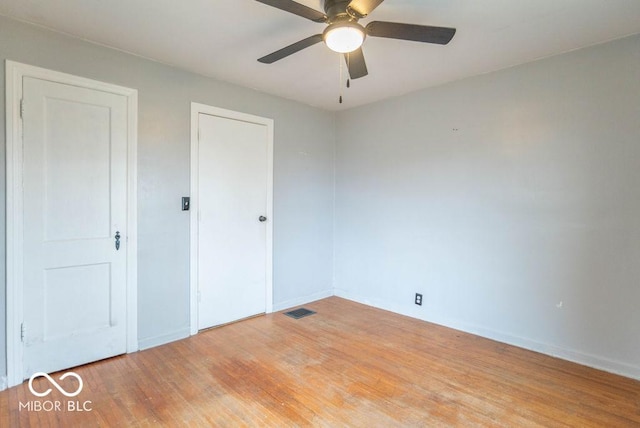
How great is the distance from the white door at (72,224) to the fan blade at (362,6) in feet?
6.58

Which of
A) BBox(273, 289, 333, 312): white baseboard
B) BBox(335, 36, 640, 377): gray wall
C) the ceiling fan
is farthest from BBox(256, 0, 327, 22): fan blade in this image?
BBox(273, 289, 333, 312): white baseboard

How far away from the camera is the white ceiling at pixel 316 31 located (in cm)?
200

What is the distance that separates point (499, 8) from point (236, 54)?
74.3 inches

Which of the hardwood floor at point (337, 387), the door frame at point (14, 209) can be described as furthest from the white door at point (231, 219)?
the door frame at point (14, 209)

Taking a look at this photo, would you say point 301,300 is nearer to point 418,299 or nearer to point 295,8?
point 418,299

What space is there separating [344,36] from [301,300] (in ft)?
10.0

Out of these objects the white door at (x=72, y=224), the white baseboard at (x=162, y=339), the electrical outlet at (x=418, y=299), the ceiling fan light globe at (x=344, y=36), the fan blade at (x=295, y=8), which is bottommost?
the white baseboard at (x=162, y=339)

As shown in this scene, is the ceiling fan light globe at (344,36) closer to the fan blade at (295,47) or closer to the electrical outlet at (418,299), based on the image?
the fan blade at (295,47)

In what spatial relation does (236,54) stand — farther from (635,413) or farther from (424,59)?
(635,413)

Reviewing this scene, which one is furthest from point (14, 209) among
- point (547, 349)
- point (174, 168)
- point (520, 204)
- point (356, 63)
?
point (547, 349)

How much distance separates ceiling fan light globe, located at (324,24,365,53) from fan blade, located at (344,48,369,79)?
20cm

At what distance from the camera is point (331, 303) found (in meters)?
4.09

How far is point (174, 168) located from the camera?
116 inches

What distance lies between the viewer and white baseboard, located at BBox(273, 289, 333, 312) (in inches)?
149
